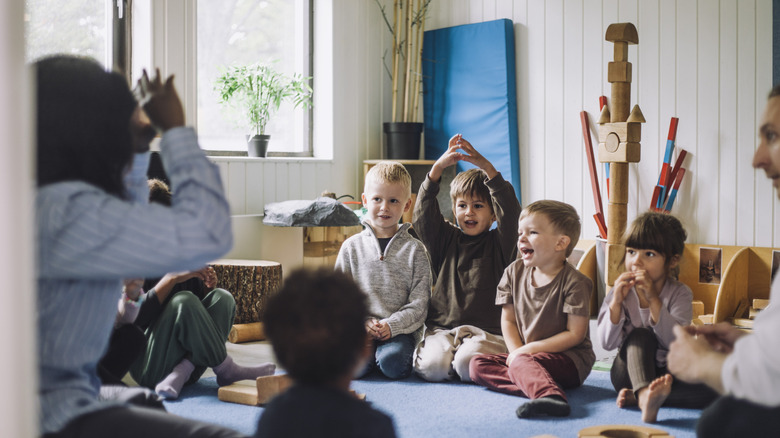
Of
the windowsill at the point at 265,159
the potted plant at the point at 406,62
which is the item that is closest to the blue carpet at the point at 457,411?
the windowsill at the point at 265,159

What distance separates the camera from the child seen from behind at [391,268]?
2.05m

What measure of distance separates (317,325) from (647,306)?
94cm

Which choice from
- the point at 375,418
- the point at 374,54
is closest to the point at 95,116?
the point at 375,418

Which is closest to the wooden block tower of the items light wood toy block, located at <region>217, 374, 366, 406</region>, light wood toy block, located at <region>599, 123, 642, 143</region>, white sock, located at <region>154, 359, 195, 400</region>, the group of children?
light wood toy block, located at <region>599, 123, 642, 143</region>

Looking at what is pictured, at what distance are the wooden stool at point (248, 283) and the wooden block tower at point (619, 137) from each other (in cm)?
108

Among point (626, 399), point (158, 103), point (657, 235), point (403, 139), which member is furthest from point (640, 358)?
point (403, 139)

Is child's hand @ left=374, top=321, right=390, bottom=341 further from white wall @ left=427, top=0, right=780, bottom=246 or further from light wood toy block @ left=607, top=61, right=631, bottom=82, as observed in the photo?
white wall @ left=427, top=0, right=780, bottom=246

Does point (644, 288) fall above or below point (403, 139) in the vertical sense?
below

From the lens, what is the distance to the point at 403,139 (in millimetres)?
3641

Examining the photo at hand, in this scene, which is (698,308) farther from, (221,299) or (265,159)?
(265,159)

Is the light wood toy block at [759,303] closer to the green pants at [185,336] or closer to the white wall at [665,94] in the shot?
the white wall at [665,94]

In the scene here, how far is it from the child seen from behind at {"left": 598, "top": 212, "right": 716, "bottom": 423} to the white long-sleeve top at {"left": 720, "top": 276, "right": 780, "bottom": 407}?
714 mm

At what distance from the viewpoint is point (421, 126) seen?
145 inches

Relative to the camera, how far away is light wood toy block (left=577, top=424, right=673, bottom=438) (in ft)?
4.14
